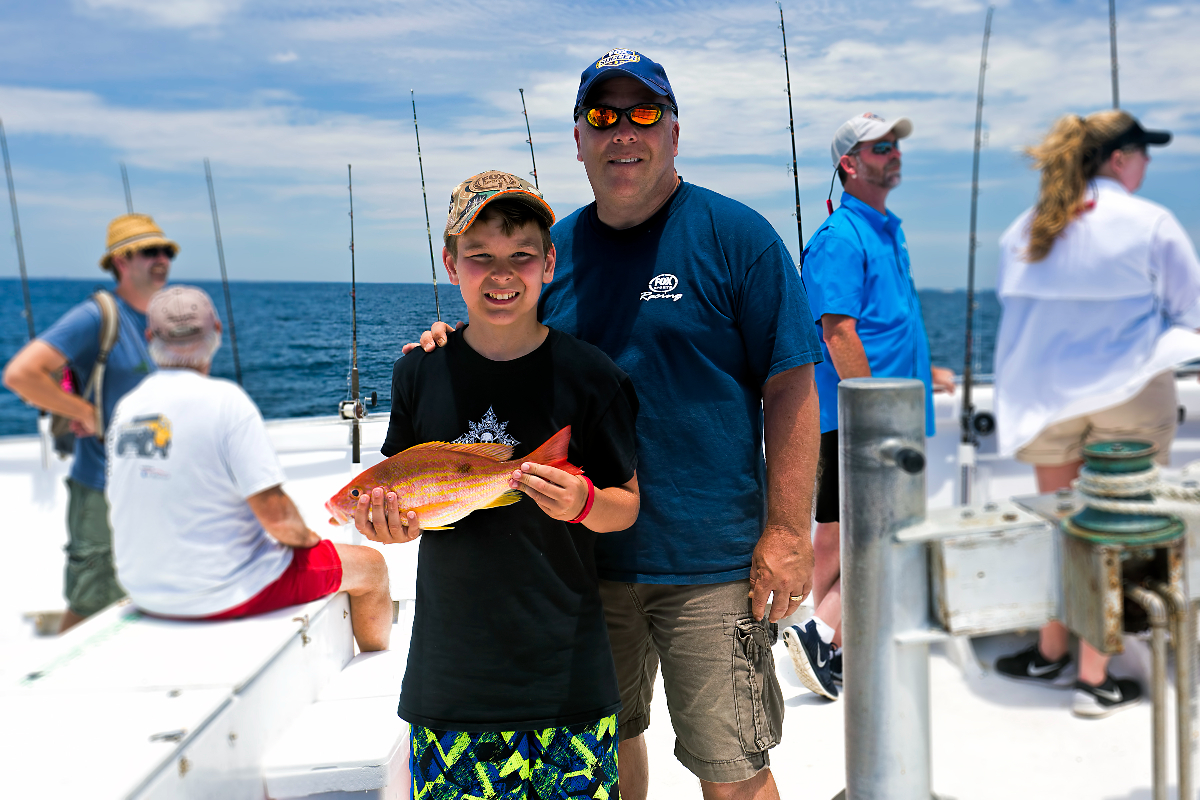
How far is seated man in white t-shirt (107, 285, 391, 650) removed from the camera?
1.77m

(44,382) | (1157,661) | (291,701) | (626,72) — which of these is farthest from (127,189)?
(1157,661)

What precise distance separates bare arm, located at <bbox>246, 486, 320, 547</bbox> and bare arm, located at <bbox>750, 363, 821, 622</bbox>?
116 centimetres

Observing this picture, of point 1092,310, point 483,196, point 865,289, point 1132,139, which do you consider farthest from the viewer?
point 865,289

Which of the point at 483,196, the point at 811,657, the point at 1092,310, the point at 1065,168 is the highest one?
the point at 1065,168

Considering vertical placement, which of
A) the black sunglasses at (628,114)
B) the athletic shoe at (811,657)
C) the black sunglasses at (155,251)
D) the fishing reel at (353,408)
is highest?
the black sunglasses at (628,114)

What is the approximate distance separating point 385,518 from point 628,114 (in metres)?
0.79

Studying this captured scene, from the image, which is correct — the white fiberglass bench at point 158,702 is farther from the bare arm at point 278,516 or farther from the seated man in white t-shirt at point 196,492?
the bare arm at point 278,516

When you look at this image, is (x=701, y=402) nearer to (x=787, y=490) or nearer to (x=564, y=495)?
(x=787, y=490)

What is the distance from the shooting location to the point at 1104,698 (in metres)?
2.29

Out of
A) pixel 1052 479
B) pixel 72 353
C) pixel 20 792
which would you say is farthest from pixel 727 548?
pixel 72 353

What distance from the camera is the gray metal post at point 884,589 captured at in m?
0.75

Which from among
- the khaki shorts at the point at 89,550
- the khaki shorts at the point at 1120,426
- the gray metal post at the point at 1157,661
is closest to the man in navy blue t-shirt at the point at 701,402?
the gray metal post at the point at 1157,661

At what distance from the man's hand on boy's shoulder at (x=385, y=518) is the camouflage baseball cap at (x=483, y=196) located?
40 cm

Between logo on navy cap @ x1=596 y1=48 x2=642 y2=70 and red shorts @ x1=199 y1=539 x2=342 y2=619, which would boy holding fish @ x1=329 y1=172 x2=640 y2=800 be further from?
red shorts @ x1=199 y1=539 x2=342 y2=619
